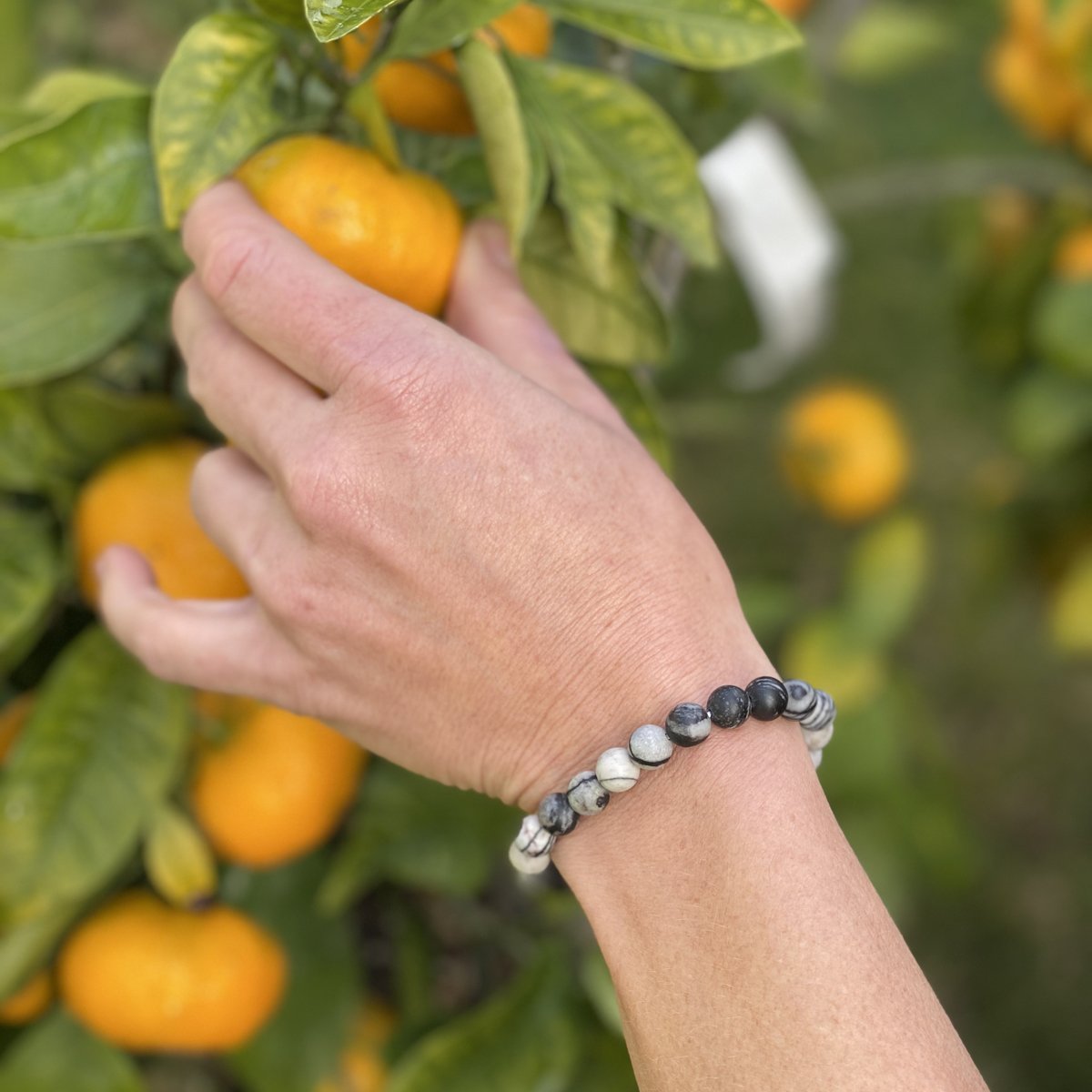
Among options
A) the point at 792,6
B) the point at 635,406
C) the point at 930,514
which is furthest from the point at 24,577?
the point at 930,514

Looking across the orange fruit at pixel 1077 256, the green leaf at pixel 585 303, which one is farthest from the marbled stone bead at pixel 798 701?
the orange fruit at pixel 1077 256

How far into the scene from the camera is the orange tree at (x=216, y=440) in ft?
1.93

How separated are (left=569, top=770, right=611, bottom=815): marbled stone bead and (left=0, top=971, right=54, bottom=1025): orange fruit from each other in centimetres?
49

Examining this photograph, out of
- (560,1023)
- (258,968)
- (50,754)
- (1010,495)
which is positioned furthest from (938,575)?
(50,754)

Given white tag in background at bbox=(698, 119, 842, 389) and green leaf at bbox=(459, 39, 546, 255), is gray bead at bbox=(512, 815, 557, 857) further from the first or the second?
white tag in background at bbox=(698, 119, 842, 389)

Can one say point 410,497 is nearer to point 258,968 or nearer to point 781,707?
point 781,707

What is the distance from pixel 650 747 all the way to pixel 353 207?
319 mm

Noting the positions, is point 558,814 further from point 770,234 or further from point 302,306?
point 770,234

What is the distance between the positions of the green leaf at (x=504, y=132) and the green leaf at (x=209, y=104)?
0.11 m

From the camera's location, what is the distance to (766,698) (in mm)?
542

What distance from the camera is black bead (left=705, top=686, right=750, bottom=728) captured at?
53cm

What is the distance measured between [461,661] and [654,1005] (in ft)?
0.63

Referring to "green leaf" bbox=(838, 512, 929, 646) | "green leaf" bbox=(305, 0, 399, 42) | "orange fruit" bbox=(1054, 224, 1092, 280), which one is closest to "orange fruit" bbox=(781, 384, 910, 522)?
"green leaf" bbox=(838, 512, 929, 646)

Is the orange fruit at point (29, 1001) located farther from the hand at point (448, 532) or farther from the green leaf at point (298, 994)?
the hand at point (448, 532)
